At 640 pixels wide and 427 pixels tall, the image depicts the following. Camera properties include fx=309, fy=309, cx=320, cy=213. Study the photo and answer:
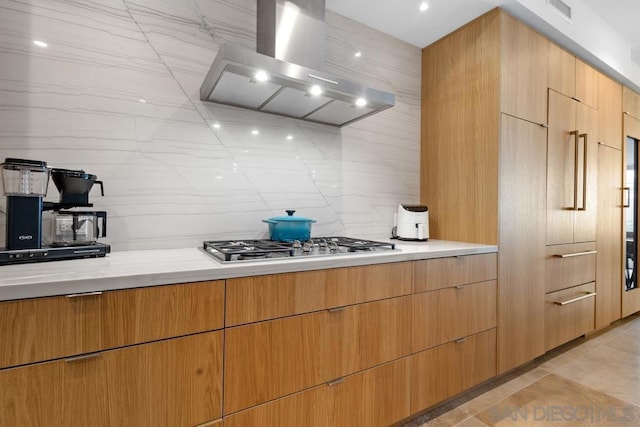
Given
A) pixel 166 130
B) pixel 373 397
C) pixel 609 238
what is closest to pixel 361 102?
pixel 166 130

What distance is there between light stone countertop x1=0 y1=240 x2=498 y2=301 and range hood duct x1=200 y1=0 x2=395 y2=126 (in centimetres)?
81

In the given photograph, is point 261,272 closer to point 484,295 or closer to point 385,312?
point 385,312

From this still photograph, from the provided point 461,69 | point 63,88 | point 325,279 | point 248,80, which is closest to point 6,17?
point 63,88

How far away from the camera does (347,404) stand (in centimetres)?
137

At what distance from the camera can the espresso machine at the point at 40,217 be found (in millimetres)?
1072

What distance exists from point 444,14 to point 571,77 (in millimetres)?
1273

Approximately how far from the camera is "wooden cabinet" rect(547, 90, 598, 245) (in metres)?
2.32

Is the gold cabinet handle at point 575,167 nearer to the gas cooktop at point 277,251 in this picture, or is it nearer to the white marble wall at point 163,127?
the white marble wall at point 163,127

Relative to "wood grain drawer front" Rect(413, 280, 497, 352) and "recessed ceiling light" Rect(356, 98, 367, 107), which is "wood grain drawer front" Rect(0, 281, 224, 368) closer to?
"wood grain drawer front" Rect(413, 280, 497, 352)

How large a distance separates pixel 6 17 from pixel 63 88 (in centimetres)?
32

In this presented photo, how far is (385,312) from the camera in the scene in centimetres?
147

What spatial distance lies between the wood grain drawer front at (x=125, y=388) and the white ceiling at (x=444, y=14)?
217cm

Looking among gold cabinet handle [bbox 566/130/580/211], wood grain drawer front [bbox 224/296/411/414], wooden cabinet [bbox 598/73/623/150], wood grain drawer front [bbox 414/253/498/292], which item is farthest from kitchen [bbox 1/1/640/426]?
wooden cabinet [bbox 598/73/623/150]

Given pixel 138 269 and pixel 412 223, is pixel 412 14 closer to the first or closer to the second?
pixel 412 223
